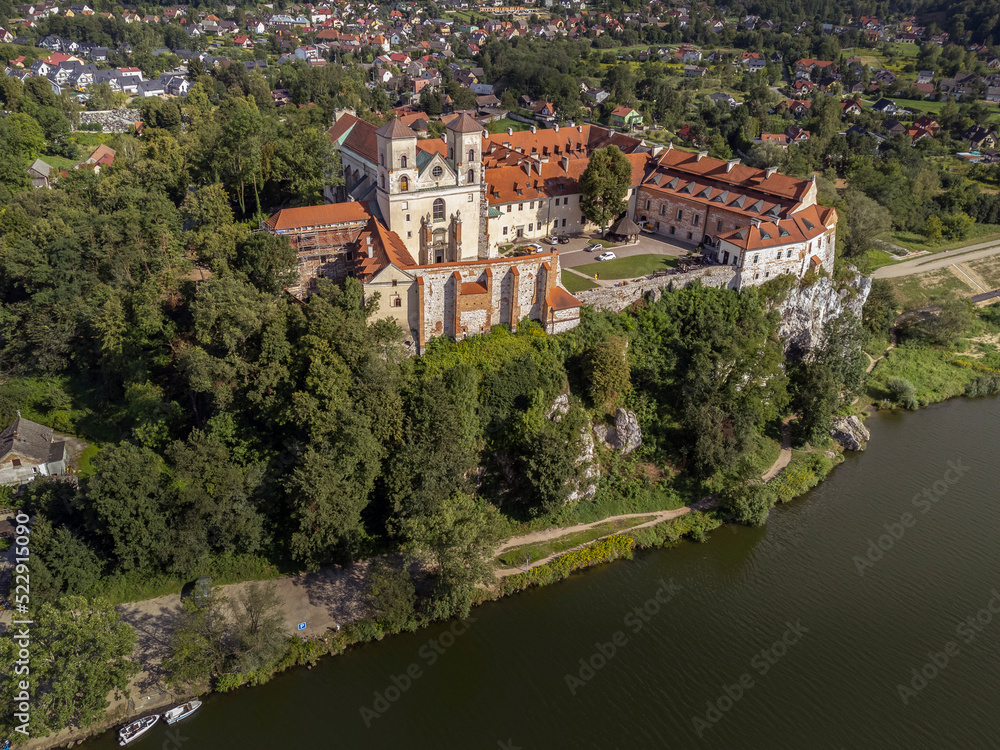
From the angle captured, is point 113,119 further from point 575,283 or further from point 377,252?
point 575,283

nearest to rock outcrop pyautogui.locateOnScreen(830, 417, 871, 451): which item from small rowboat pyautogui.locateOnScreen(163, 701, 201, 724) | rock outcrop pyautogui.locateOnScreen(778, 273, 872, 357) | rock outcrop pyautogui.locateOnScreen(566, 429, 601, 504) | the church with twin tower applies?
rock outcrop pyautogui.locateOnScreen(778, 273, 872, 357)

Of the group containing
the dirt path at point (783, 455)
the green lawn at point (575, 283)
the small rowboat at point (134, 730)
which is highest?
the green lawn at point (575, 283)

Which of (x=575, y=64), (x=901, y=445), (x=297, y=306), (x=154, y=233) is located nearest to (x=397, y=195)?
(x=297, y=306)

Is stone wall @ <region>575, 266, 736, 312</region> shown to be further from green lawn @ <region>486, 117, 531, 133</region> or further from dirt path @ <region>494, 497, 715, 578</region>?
green lawn @ <region>486, 117, 531, 133</region>

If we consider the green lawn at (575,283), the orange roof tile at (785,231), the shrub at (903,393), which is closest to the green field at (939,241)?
the shrub at (903,393)

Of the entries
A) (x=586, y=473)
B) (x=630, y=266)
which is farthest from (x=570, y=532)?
(x=630, y=266)

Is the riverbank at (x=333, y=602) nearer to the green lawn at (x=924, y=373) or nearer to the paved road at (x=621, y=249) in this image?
the green lawn at (x=924, y=373)
